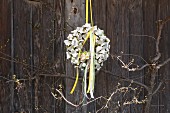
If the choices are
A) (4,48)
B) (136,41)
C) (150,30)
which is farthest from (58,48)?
(150,30)

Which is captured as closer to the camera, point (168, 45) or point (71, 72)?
point (71, 72)

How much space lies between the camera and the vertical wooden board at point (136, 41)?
2479mm

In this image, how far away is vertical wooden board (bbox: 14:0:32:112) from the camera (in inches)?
92.4

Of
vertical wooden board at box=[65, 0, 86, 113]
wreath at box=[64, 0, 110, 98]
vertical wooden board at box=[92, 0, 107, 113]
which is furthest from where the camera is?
vertical wooden board at box=[92, 0, 107, 113]

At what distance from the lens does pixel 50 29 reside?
93.7 inches

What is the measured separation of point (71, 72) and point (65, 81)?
0.25ft

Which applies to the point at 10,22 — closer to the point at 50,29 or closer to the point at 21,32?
the point at 21,32

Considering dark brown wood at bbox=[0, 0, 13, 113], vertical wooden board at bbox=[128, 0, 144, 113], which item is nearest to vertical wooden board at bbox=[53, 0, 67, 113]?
dark brown wood at bbox=[0, 0, 13, 113]

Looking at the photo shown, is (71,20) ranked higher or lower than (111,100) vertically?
higher

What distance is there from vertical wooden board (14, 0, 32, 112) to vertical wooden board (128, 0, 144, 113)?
64cm

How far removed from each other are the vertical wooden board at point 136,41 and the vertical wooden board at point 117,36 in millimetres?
27

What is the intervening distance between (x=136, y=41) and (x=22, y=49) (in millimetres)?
718

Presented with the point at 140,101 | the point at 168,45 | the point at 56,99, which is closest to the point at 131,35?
the point at 168,45

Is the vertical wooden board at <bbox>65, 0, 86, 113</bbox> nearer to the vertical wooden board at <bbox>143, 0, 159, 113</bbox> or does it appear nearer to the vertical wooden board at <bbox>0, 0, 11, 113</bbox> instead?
the vertical wooden board at <bbox>0, 0, 11, 113</bbox>
